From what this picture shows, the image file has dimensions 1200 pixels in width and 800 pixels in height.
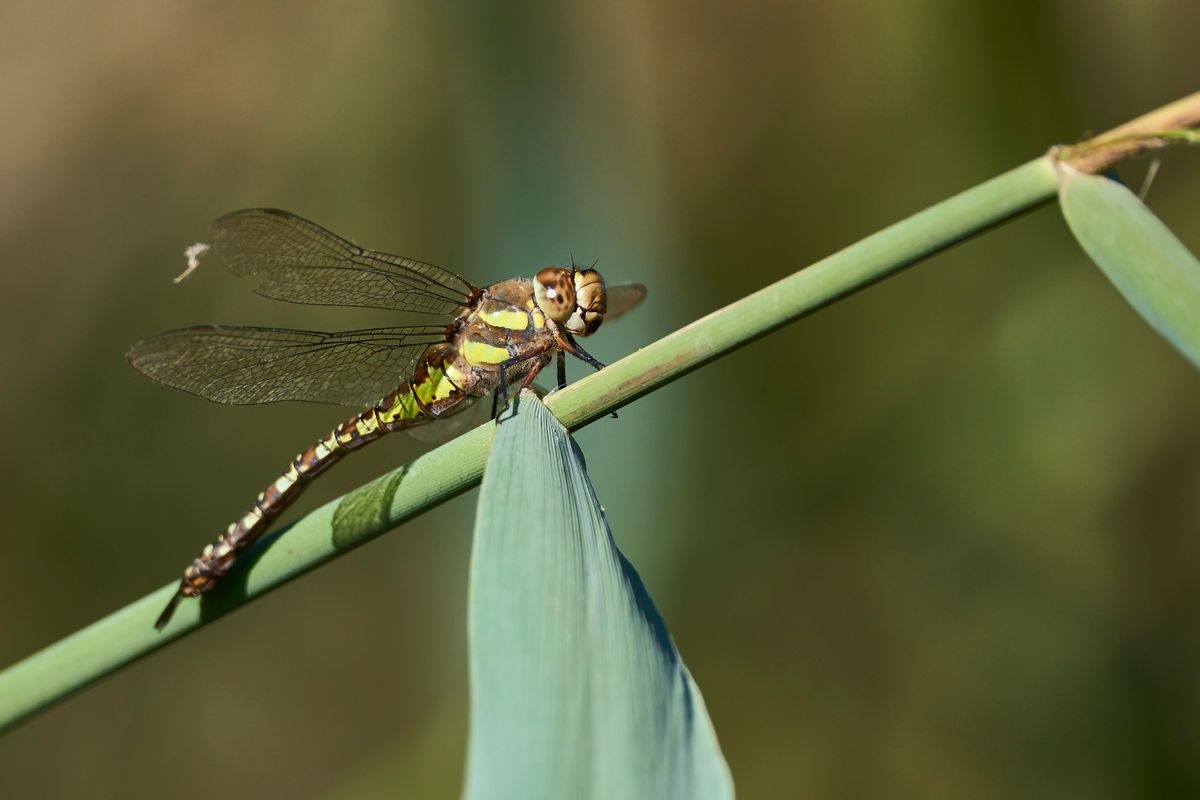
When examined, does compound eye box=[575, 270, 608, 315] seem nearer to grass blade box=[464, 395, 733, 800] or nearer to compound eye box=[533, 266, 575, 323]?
compound eye box=[533, 266, 575, 323]

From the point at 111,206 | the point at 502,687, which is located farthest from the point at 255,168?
the point at 502,687

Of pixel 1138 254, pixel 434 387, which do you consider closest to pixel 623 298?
pixel 434 387

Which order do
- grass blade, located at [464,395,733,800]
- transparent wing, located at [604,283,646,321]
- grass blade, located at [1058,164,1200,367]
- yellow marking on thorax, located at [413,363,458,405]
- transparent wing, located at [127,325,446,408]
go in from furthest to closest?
1. transparent wing, located at [604,283,646,321]
2. yellow marking on thorax, located at [413,363,458,405]
3. transparent wing, located at [127,325,446,408]
4. grass blade, located at [1058,164,1200,367]
5. grass blade, located at [464,395,733,800]

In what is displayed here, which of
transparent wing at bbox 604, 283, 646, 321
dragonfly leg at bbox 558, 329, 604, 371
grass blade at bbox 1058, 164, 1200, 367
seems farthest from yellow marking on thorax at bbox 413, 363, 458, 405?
grass blade at bbox 1058, 164, 1200, 367

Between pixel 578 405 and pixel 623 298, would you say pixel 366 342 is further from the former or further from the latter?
pixel 578 405

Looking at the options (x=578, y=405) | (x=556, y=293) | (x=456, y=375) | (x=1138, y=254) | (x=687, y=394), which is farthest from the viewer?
(x=687, y=394)

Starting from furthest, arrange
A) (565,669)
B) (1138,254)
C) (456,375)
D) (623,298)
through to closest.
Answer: (623,298) < (456,375) < (1138,254) < (565,669)
